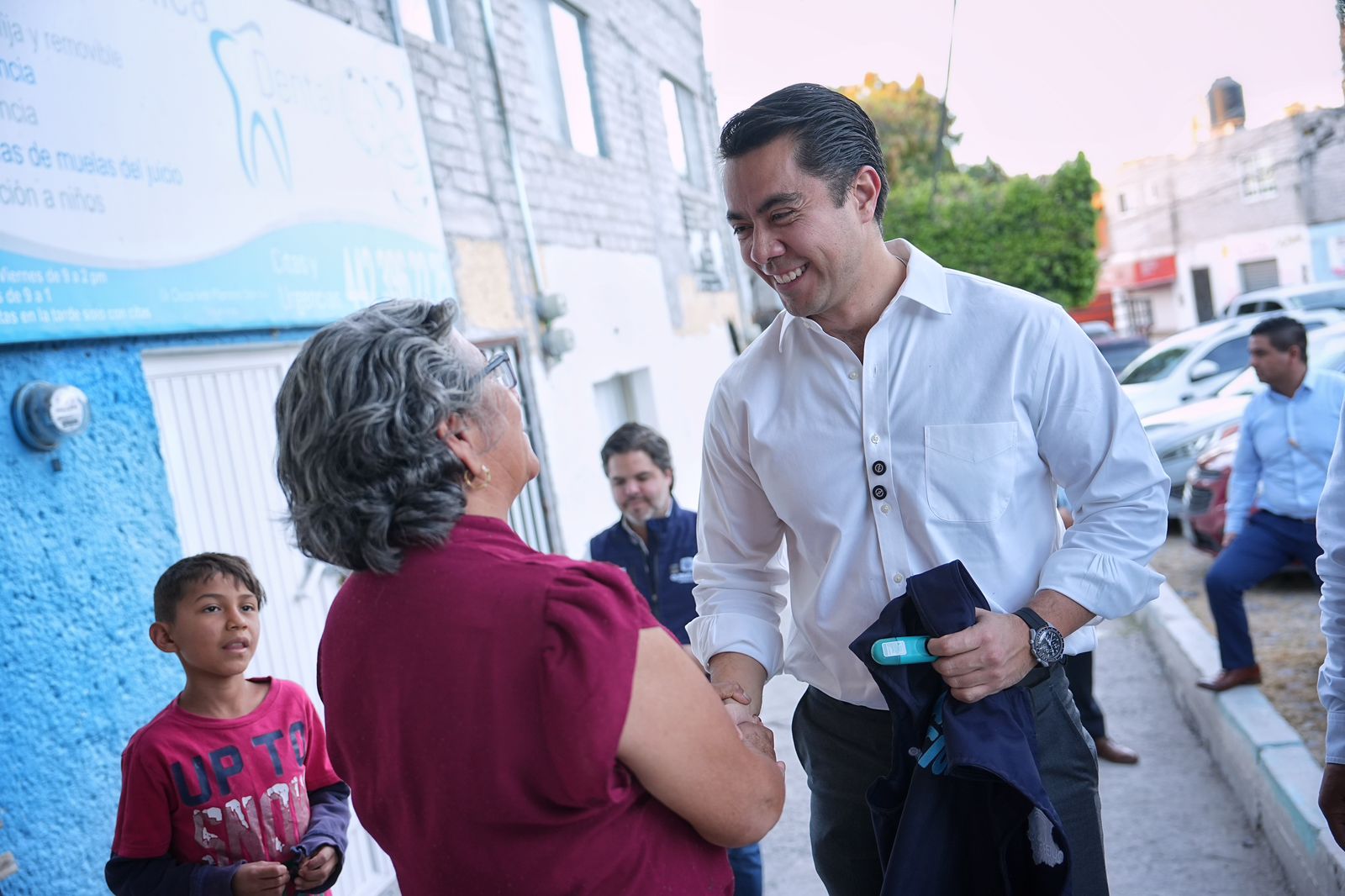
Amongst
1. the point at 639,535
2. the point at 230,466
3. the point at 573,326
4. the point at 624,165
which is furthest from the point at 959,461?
the point at 624,165

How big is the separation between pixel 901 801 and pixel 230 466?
297 cm

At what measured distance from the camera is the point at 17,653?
9.70 feet

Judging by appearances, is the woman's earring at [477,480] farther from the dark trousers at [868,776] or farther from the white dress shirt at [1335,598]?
the white dress shirt at [1335,598]

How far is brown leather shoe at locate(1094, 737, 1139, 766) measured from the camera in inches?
192

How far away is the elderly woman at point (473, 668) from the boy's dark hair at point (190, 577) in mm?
1191

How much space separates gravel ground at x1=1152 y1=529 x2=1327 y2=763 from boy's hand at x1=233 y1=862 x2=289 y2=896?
3.78 meters

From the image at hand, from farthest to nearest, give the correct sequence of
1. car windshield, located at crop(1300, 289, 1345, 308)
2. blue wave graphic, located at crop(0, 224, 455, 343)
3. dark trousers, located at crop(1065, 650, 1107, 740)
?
1. car windshield, located at crop(1300, 289, 1345, 308)
2. dark trousers, located at crop(1065, 650, 1107, 740)
3. blue wave graphic, located at crop(0, 224, 455, 343)

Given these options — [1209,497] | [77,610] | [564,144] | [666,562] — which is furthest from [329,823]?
[1209,497]

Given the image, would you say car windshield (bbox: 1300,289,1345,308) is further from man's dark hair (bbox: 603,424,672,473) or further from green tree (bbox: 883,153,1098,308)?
man's dark hair (bbox: 603,424,672,473)

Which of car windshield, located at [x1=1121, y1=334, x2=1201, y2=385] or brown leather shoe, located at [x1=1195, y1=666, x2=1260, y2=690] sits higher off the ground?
car windshield, located at [x1=1121, y1=334, x2=1201, y2=385]

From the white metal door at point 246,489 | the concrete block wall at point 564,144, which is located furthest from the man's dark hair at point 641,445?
the concrete block wall at point 564,144

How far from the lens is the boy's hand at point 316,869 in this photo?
2502 mm

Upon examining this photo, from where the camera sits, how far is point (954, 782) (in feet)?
6.37

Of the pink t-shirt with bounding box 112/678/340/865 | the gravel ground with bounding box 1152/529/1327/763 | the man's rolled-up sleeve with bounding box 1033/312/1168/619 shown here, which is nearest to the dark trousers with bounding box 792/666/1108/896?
the man's rolled-up sleeve with bounding box 1033/312/1168/619
